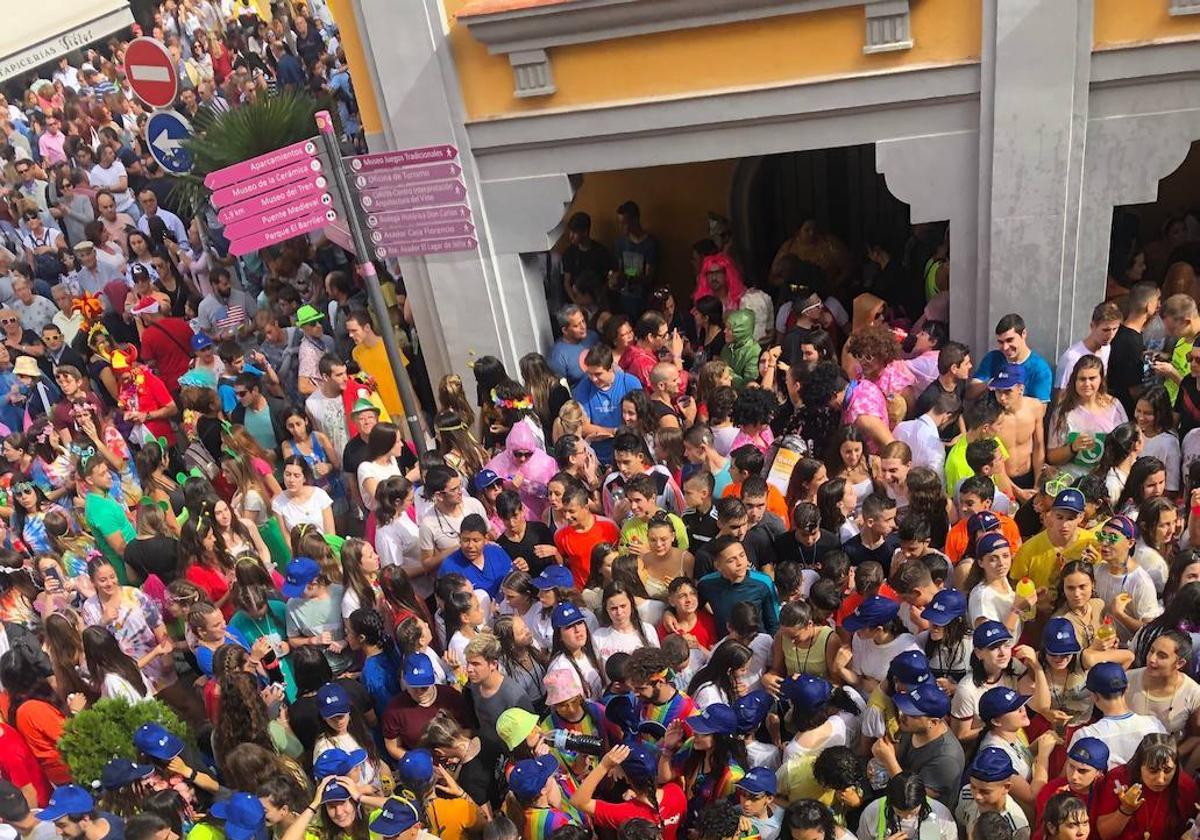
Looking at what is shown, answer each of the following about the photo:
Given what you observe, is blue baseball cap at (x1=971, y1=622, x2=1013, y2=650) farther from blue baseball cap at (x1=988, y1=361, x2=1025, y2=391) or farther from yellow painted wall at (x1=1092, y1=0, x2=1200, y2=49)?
yellow painted wall at (x1=1092, y1=0, x2=1200, y2=49)

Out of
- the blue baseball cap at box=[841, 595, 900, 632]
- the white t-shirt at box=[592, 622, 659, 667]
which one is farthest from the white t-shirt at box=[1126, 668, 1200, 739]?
the white t-shirt at box=[592, 622, 659, 667]

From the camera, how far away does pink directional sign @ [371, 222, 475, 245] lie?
776 centimetres

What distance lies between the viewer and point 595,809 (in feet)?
15.4

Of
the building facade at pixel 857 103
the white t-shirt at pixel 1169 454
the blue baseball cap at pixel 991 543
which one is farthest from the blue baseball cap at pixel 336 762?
the building facade at pixel 857 103

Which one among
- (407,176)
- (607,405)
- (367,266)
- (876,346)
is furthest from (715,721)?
(407,176)

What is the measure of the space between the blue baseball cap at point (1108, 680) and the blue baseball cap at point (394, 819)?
9.25 ft

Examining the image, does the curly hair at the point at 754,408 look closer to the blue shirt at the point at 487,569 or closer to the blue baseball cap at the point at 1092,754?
the blue shirt at the point at 487,569

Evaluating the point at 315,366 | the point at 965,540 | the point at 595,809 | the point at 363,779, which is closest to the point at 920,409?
the point at 965,540

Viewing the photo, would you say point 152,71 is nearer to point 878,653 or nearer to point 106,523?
point 106,523

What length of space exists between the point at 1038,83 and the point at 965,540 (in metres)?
3.46

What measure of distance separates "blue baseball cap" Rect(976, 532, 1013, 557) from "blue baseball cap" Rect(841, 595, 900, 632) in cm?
51

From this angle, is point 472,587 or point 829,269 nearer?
point 472,587

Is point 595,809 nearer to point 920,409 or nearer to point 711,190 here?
point 920,409

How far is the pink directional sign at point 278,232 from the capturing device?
23.4ft
